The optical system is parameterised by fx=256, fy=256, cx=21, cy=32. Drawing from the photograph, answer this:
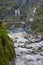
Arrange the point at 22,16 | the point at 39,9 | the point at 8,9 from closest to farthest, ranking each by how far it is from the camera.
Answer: the point at 39,9 → the point at 22,16 → the point at 8,9

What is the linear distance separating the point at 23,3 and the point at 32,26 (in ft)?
94.9

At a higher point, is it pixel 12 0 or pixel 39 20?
pixel 39 20

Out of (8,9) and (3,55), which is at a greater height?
(3,55)

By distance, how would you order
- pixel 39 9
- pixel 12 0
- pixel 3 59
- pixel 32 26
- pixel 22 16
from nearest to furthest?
pixel 3 59 → pixel 32 26 → pixel 39 9 → pixel 22 16 → pixel 12 0

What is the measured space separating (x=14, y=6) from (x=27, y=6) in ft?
16.9

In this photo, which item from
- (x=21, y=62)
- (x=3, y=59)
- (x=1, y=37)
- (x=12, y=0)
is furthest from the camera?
(x=12, y=0)

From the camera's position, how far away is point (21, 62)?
17781 mm

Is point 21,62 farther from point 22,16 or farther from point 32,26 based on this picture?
point 22,16

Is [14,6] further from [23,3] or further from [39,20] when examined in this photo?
[39,20]

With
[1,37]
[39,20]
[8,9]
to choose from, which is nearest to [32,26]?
[39,20]

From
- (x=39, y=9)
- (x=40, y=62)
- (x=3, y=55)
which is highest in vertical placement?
(x=3, y=55)

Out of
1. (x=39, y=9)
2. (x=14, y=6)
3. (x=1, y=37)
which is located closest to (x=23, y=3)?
(x=14, y=6)

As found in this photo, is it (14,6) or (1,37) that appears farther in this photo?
(14,6)

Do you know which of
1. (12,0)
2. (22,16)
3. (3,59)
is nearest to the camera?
(3,59)
